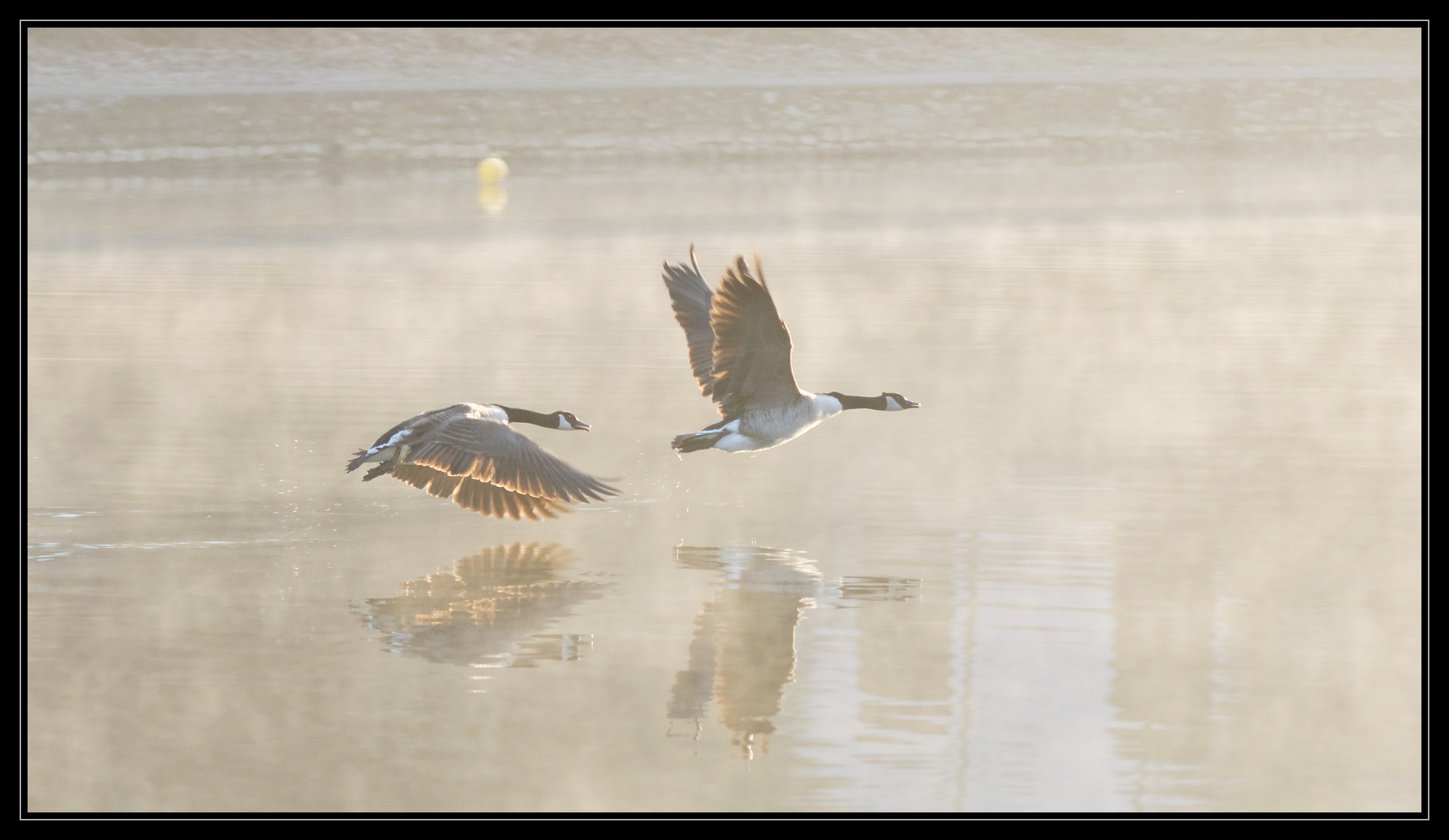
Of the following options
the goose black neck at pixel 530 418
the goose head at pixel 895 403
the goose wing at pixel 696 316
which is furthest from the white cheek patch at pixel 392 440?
the goose head at pixel 895 403

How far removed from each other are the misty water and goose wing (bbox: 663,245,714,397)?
22.8 inches

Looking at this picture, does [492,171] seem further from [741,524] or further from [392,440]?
[392,440]

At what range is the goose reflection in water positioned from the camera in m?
5.80

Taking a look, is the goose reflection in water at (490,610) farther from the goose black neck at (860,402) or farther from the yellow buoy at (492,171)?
the yellow buoy at (492,171)

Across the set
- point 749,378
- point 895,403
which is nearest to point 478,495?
point 749,378

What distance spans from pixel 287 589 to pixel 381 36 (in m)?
26.4

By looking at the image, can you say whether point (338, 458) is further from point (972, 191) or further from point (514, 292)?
point (972, 191)

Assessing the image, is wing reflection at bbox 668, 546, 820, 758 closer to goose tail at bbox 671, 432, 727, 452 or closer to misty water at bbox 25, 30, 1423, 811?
misty water at bbox 25, 30, 1423, 811

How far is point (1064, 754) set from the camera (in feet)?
16.3

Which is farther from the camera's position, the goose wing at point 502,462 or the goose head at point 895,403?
the goose head at point 895,403

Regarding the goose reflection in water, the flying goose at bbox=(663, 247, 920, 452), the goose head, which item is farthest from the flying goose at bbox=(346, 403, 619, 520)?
the goose head

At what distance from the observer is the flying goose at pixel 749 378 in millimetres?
6969
